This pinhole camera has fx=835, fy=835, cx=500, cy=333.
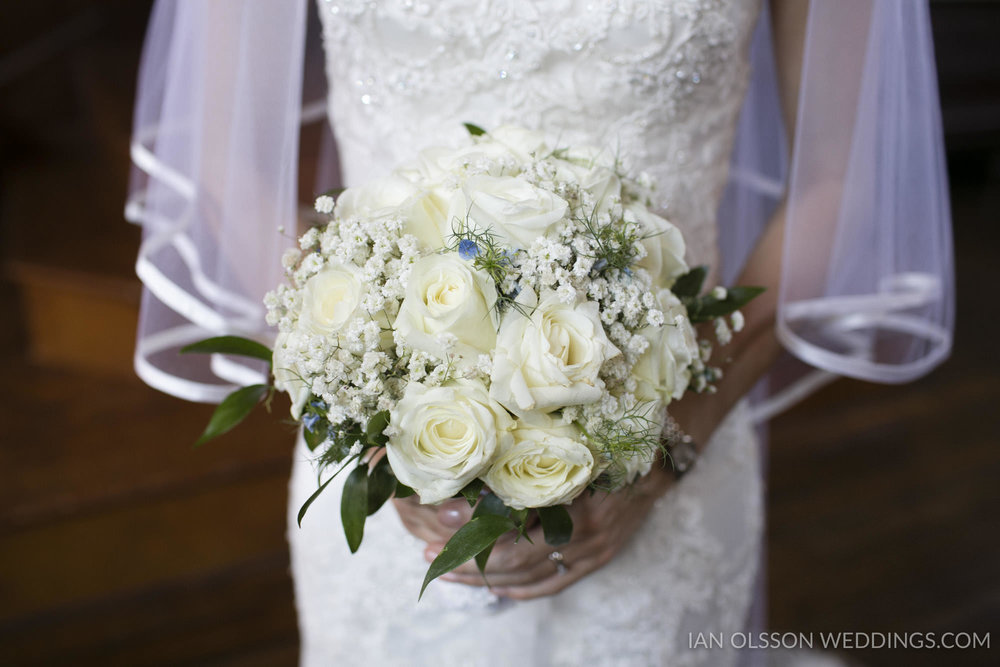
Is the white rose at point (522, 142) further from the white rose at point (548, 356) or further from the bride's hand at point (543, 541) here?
the bride's hand at point (543, 541)

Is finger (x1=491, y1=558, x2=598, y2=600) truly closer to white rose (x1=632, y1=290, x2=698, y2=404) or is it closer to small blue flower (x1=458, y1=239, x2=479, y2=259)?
white rose (x1=632, y1=290, x2=698, y2=404)

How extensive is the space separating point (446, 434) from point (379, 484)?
0.15 metres

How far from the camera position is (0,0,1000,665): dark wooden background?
254cm

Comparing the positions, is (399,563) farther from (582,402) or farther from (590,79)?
(590,79)

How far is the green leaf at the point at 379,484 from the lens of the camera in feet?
2.73

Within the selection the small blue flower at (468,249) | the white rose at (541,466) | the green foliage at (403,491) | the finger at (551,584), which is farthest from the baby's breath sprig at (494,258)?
the finger at (551,584)

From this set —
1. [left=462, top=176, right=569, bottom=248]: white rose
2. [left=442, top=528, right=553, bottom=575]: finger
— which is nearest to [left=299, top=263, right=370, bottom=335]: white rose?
[left=462, top=176, right=569, bottom=248]: white rose

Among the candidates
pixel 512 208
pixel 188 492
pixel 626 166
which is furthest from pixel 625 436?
pixel 188 492

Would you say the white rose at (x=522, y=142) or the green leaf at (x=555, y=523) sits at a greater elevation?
the white rose at (x=522, y=142)

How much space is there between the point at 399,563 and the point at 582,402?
570mm

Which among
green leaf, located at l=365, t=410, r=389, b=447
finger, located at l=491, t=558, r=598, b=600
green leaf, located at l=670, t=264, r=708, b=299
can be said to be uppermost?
green leaf, located at l=670, t=264, r=708, b=299

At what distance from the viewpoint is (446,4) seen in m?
1.01

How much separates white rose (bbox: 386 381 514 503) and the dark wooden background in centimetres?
196

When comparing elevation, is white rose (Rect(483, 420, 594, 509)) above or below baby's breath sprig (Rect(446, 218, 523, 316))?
below
